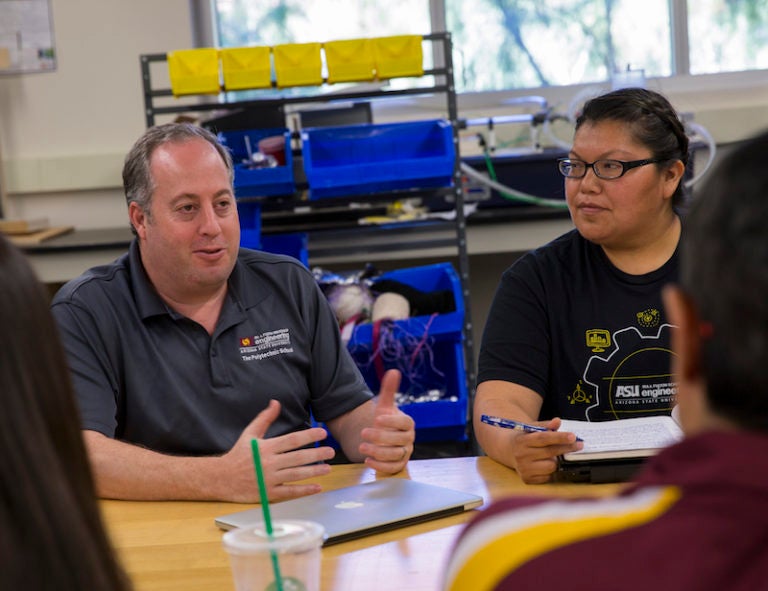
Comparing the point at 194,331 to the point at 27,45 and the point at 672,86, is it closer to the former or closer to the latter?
the point at 27,45

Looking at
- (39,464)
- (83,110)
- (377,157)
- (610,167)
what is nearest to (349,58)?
(377,157)

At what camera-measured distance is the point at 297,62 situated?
3.13 m

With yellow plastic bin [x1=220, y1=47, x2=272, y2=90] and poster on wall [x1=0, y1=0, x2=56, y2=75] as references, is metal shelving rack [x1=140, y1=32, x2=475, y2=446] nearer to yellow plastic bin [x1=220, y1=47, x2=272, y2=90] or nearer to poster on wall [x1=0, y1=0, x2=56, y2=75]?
yellow plastic bin [x1=220, y1=47, x2=272, y2=90]

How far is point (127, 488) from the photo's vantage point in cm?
159

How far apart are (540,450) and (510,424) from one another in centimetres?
12

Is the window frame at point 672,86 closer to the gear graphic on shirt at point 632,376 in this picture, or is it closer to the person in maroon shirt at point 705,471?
the gear graphic on shirt at point 632,376

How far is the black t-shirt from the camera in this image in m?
1.85

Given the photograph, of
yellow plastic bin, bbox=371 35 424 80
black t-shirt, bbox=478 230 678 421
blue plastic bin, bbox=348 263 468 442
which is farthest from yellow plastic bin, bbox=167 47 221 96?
black t-shirt, bbox=478 230 678 421

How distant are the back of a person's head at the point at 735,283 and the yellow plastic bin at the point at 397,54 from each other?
2.63m

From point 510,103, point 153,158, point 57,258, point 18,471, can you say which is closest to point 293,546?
point 18,471

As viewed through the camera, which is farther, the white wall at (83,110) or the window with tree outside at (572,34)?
the window with tree outside at (572,34)

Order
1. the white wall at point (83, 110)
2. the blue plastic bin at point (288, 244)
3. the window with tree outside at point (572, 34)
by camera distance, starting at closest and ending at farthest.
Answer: the blue plastic bin at point (288, 244) → the white wall at point (83, 110) → the window with tree outside at point (572, 34)

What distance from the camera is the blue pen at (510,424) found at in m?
1.55

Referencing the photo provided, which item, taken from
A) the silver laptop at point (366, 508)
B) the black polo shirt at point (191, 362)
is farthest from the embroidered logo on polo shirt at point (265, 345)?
the silver laptop at point (366, 508)
